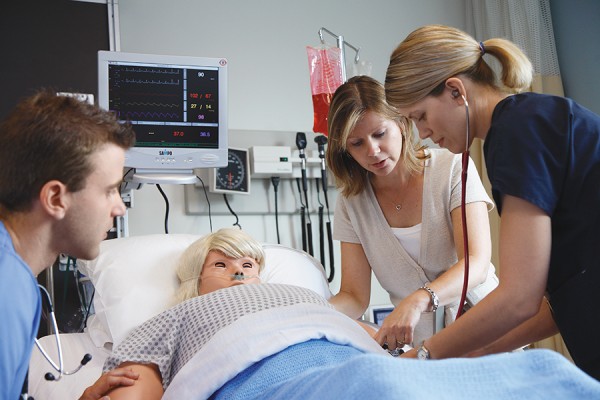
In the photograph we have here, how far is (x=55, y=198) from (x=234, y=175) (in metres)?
1.85

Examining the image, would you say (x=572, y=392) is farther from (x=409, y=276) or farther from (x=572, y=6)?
(x=572, y=6)

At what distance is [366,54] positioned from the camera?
136 inches

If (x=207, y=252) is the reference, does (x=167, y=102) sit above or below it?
above

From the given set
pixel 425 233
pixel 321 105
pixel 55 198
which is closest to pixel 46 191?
pixel 55 198

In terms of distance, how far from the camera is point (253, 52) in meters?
3.24

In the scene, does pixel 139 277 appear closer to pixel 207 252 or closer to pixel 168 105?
pixel 207 252

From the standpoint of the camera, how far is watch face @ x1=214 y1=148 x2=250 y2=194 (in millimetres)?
2963

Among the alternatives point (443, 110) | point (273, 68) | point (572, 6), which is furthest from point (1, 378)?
point (572, 6)

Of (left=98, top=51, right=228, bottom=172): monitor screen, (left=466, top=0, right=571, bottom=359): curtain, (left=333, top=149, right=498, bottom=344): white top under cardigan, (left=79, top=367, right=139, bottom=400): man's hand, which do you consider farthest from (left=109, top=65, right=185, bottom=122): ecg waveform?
(left=466, top=0, right=571, bottom=359): curtain

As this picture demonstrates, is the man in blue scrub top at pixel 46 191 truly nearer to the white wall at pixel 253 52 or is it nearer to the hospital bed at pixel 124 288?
the hospital bed at pixel 124 288

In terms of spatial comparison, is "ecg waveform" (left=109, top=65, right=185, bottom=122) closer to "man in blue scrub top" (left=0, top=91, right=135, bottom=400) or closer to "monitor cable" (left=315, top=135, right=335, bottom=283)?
"monitor cable" (left=315, top=135, right=335, bottom=283)

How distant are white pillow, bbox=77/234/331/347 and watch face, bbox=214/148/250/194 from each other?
60cm

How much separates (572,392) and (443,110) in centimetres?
70

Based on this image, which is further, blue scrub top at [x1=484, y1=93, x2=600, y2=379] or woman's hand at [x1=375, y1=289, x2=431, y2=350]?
woman's hand at [x1=375, y1=289, x2=431, y2=350]
